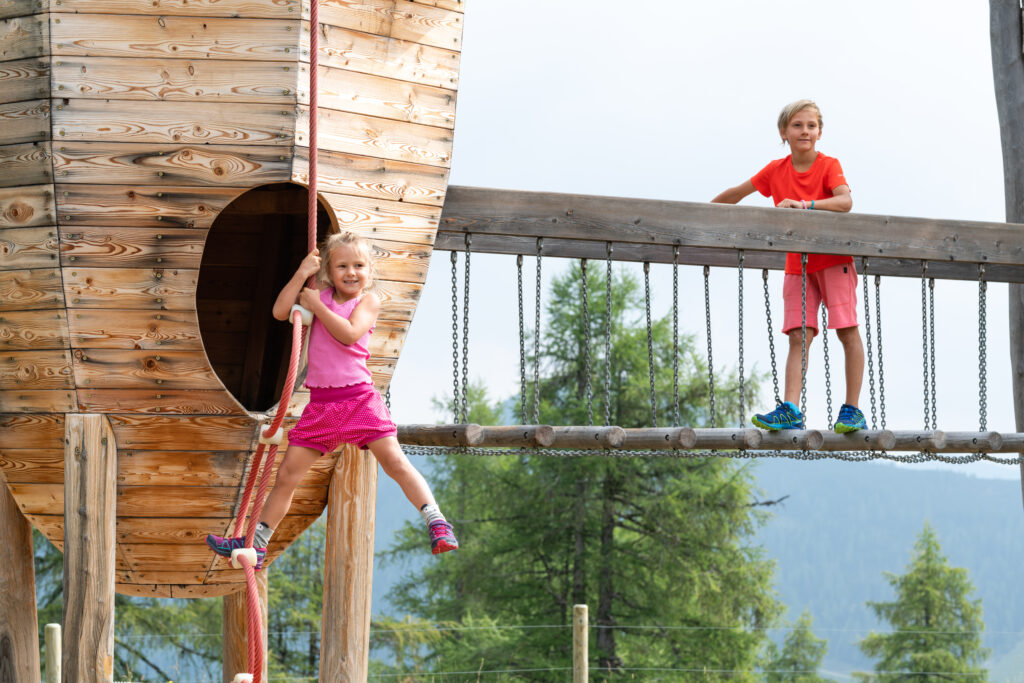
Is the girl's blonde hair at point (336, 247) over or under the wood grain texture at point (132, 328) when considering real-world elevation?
over

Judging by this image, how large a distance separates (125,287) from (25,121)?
0.78 meters

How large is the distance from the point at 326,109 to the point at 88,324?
1319 mm

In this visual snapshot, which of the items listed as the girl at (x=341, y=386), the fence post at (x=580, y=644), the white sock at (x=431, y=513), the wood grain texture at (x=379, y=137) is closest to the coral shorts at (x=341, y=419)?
the girl at (x=341, y=386)

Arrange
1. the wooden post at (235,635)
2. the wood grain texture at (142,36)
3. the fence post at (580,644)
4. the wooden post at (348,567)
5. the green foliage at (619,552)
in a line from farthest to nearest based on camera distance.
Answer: the green foliage at (619,552)
the fence post at (580,644)
the wooden post at (235,635)
the wooden post at (348,567)
the wood grain texture at (142,36)

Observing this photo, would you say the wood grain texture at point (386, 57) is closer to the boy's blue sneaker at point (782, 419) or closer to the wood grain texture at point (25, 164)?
the wood grain texture at point (25, 164)

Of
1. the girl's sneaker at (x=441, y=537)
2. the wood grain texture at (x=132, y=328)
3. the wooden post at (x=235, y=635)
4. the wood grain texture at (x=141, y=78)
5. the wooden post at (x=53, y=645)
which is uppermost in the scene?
the wood grain texture at (x=141, y=78)

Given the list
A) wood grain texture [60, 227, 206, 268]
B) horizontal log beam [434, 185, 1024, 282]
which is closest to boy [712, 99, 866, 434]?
horizontal log beam [434, 185, 1024, 282]

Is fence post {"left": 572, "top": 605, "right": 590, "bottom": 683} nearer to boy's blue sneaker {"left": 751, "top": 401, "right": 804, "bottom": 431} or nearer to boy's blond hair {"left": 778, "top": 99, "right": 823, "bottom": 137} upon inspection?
boy's blue sneaker {"left": 751, "top": 401, "right": 804, "bottom": 431}

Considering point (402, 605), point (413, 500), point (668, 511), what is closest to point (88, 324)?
point (413, 500)

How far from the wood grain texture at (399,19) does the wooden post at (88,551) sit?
76.7 inches

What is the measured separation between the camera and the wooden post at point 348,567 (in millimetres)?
5148

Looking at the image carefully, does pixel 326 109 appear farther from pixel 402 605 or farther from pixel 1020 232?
pixel 402 605

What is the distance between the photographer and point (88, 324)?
4.74 metres

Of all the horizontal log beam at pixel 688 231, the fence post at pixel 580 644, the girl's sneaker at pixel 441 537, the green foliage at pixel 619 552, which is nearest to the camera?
the girl's sneaker at pixel 441 537
